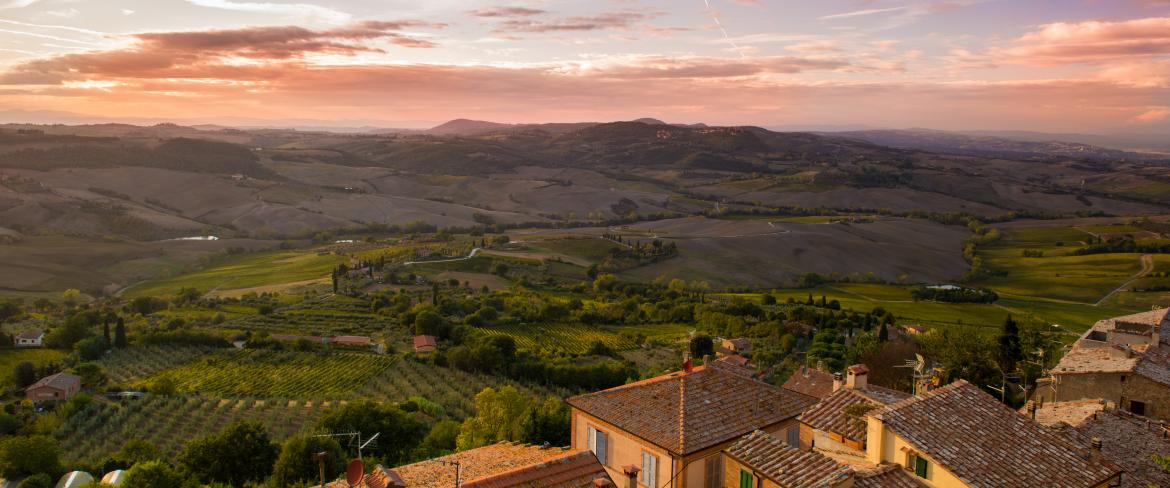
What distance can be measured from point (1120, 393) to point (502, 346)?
43.2 metres

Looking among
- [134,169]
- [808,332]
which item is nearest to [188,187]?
[134,169]

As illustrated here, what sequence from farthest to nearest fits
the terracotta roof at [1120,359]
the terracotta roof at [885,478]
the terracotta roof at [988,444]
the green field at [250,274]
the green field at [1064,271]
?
the green field at [250,274]
the green field at [1064,271]
the terracotta roof at [1120,359]
the terracotta roof at [988,444]
the terracotta roof at [885,478]

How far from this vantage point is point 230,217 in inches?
6614

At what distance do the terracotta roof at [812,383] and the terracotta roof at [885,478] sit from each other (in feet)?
80.2

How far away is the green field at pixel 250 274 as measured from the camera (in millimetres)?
102250

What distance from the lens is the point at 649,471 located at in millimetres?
16625

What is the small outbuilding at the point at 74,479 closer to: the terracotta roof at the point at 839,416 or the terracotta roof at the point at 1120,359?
the terracotta roof at the point at 839,416

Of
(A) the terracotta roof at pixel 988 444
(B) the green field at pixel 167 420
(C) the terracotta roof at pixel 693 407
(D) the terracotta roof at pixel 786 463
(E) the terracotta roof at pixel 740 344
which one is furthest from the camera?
(E) the terracotta roof at pixel 740 344

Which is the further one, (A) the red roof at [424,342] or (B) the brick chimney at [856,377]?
(A) the red roof at [424,342]

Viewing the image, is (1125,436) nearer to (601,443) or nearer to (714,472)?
(714,472)

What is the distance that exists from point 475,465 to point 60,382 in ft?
154

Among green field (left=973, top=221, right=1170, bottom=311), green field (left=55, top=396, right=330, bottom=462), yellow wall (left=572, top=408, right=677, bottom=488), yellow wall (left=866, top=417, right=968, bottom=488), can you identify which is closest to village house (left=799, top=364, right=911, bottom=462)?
yellow wall (left=866, top=417, right=968, bottom=488)

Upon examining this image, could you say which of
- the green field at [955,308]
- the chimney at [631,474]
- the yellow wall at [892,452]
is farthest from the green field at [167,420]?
the green field at [955,308]

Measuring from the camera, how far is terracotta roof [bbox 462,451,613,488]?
14508 mm
